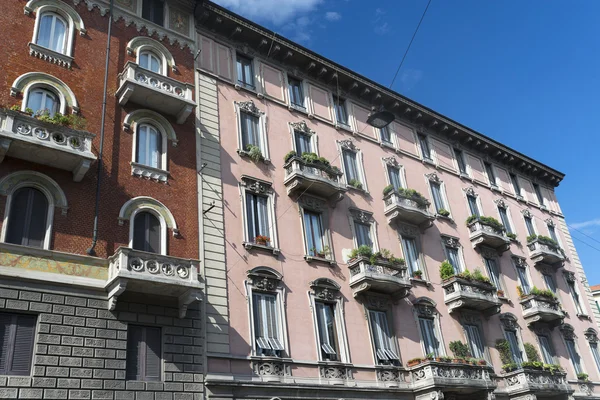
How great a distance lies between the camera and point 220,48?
28.0 metres

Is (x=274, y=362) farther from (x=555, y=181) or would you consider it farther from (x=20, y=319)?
(x=555, y=181)

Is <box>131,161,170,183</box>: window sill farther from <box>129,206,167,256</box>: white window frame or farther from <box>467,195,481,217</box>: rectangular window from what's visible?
<box>467,195,481,217</box>: rectangular window

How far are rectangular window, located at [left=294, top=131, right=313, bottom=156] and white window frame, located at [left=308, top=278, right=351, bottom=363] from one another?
7.05 meters

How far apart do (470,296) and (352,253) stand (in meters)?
7.26

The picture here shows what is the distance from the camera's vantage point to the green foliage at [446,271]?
98.2 ft

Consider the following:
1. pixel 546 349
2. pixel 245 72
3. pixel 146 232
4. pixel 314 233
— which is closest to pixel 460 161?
pixel 546 349

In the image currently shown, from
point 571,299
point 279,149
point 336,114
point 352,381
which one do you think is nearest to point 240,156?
point 279,149

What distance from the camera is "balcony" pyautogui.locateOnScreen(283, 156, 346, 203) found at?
25.8 meters

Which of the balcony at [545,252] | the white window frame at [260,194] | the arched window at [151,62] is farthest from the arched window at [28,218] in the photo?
the balcony at [545,252]

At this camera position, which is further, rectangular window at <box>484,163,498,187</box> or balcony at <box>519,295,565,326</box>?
rectangular window at <box>484,163,498,187</box>

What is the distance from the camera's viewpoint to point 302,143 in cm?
2889

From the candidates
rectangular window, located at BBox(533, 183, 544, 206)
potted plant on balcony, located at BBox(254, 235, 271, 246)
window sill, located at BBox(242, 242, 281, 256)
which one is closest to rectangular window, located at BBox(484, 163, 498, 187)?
rectangular window, located at BBox(533, 183, 544, 206)

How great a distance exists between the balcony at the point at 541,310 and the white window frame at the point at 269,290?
1777cm

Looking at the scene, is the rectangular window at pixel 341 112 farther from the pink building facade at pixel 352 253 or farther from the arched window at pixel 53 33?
the arched window at pixel 53 33
